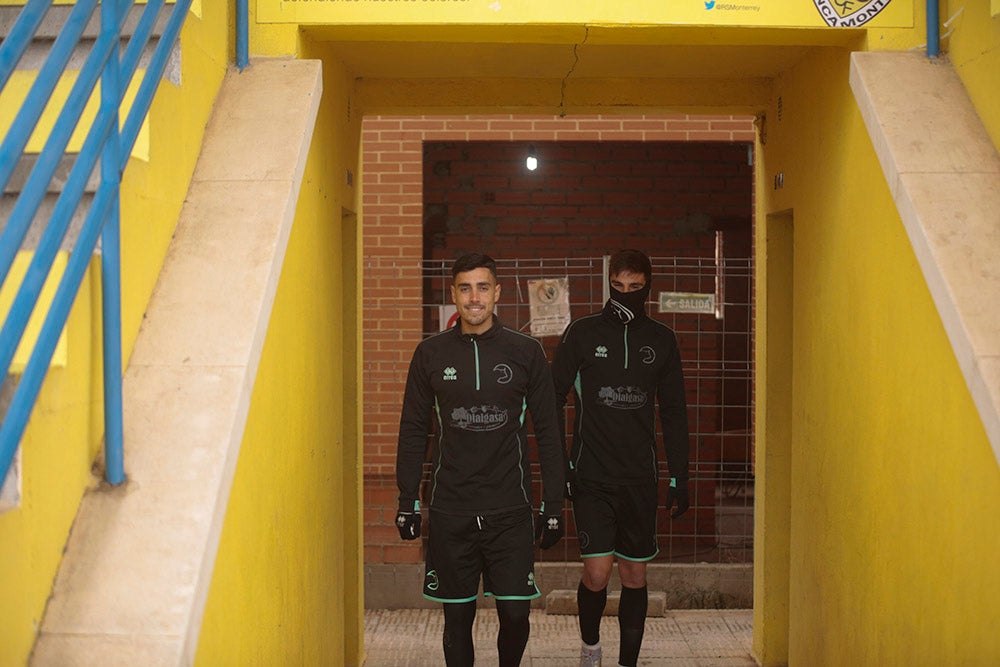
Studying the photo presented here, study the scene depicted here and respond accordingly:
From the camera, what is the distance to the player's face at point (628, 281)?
16.0 feet

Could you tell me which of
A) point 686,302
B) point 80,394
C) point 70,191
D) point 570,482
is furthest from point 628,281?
point 70,191

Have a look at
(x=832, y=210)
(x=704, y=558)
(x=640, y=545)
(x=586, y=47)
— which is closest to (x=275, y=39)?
(x=586, y=47)

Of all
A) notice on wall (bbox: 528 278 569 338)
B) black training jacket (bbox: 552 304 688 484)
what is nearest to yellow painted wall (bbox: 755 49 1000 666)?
black training jacket (bbox: 552 304 688 484)

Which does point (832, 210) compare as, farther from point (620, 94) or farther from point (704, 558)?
point (704, 558)

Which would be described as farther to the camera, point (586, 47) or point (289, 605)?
point (586, 47)

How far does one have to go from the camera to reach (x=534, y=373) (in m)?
4.28

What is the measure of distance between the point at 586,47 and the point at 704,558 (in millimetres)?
4304

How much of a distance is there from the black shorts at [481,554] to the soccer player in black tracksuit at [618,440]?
0.72m

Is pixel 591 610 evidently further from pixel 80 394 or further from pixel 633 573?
pixel 80 394

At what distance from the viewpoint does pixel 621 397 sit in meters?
4.89

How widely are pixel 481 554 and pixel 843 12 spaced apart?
2.51 metres

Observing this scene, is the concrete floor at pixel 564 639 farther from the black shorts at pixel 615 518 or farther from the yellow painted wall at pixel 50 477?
the yellow painted wall at pixel 50 477

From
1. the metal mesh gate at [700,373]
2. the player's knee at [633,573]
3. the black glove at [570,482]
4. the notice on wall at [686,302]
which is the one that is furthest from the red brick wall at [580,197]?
the player's knee at [633,573]

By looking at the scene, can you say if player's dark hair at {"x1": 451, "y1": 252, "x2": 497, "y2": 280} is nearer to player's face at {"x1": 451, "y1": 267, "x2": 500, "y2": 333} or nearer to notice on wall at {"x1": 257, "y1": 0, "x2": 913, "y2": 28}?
player's face at {"x1": 451, "y1": 267, "x2": 500, "y2": 333}
